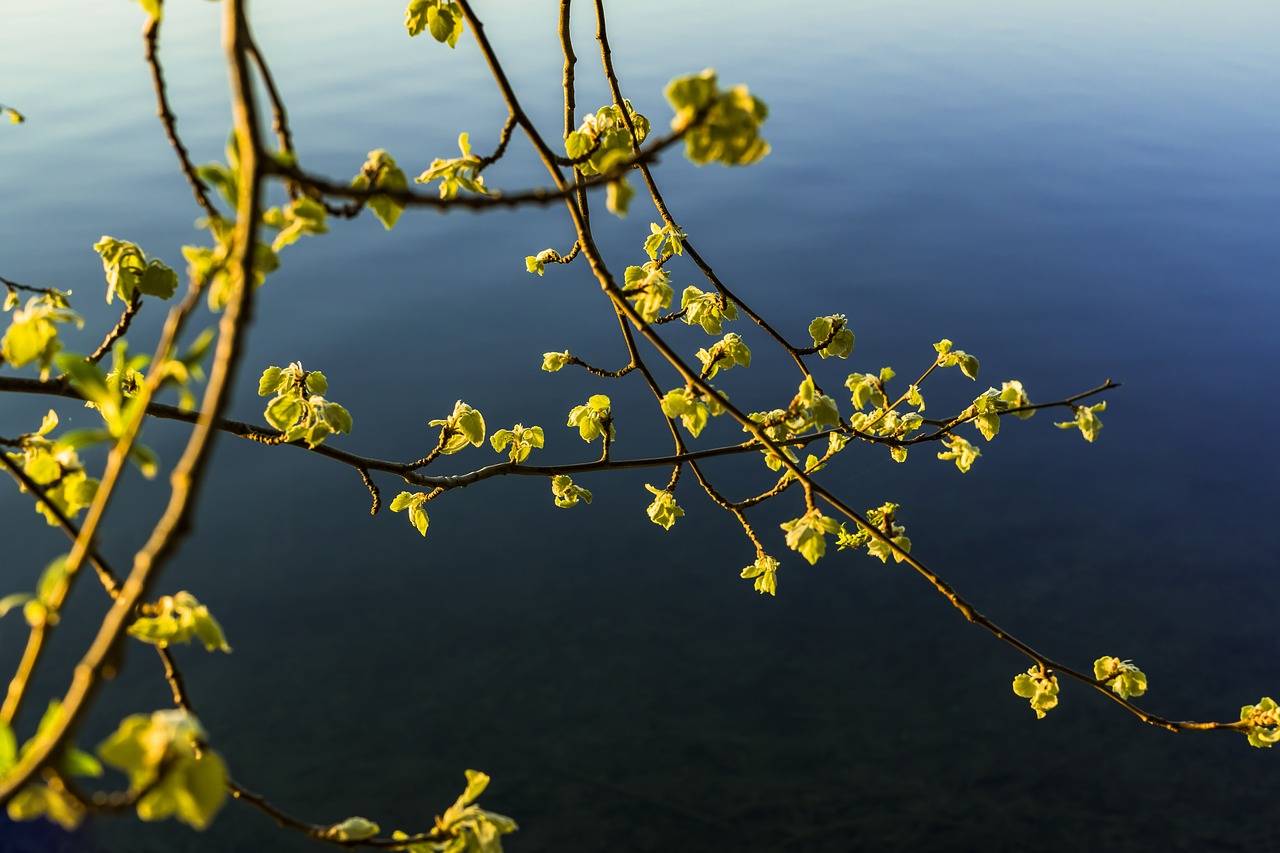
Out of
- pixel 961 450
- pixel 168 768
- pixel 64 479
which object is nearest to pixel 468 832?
pixel 168 768

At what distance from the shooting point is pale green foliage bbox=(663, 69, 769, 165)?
74cm

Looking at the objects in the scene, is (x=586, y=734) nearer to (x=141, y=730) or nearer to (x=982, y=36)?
(x=141, y=730)

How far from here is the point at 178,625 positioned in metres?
1.02

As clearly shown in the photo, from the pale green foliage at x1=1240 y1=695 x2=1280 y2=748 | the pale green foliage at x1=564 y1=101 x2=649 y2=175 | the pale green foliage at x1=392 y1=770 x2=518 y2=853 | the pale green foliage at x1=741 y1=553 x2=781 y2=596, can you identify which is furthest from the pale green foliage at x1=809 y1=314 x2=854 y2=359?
the pale green foliage at x1=392 y1=770 x2=518 y2=853

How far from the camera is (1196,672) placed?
14.4ft

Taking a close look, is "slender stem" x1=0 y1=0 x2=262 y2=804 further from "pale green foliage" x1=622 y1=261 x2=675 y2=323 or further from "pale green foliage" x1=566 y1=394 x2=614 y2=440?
"pale green foliage" x1=566 y1=394 x2=614 y2=440

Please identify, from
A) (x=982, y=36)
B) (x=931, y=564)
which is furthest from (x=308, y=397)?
(x=982, y=36)

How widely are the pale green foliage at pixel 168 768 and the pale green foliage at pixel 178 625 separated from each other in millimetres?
321

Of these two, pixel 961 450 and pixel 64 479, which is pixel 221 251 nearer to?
pixel 64 479

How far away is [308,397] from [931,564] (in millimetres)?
3733

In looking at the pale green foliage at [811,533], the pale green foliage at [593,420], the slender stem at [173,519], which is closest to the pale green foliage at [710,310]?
the pale green foliage at [593,420]

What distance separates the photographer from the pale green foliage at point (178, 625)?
99 centimetres

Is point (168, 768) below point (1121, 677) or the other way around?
below

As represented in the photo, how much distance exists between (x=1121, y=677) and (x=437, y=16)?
150cm
